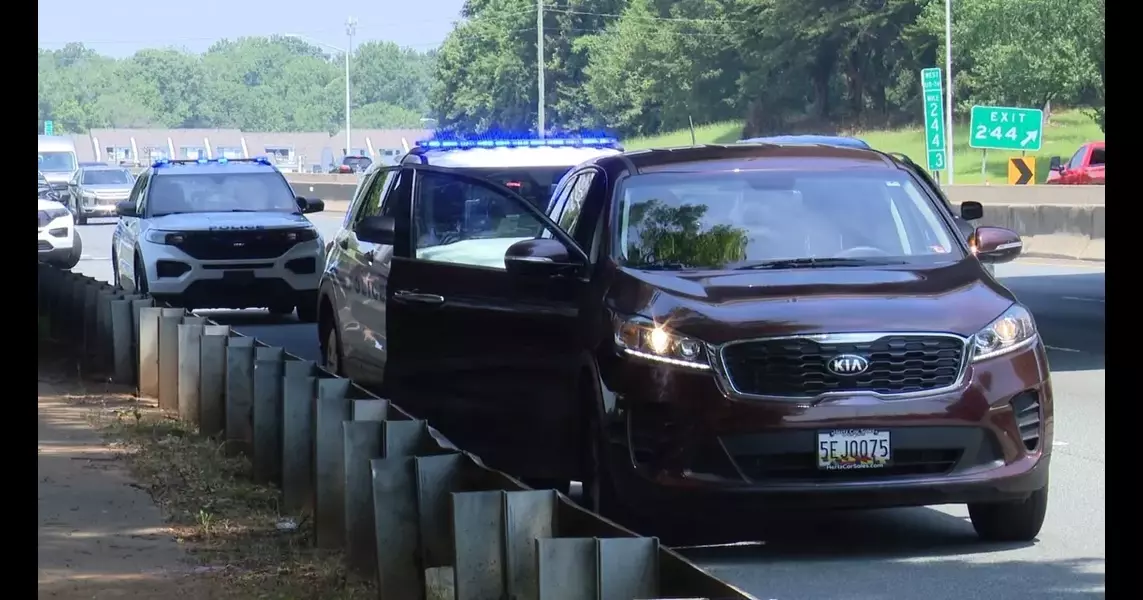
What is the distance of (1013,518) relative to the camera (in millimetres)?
7707

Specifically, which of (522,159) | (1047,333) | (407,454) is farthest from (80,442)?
(1047,333)

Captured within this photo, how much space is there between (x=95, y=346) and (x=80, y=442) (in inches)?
152

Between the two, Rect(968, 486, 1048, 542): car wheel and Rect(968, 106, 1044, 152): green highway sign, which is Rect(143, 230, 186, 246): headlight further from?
Rect(968, 106, 1044, 152): green highway sign

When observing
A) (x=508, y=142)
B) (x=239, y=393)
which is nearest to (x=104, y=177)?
(x=508, y=142)

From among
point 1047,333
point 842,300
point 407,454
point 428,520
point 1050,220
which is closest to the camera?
point 428,520

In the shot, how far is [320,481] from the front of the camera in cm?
766

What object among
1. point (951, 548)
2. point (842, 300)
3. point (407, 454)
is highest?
point (842, 300)

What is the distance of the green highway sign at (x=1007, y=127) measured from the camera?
4684 centimetres

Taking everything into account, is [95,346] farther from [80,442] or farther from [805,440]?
[805,440]

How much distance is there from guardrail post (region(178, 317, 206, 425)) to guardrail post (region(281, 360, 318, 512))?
3.00 metres

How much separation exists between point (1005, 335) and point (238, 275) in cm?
1294

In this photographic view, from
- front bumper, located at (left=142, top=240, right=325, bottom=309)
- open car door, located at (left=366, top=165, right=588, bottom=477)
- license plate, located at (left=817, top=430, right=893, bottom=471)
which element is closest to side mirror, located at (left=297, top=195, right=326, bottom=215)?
front bumper, located at (left=142, top=240, right=325, bottom=309)

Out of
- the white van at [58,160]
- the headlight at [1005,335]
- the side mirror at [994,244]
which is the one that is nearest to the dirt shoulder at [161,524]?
the headlight at [1005,335]

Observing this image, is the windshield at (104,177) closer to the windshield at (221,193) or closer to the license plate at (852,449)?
the windshield at (221,193)
